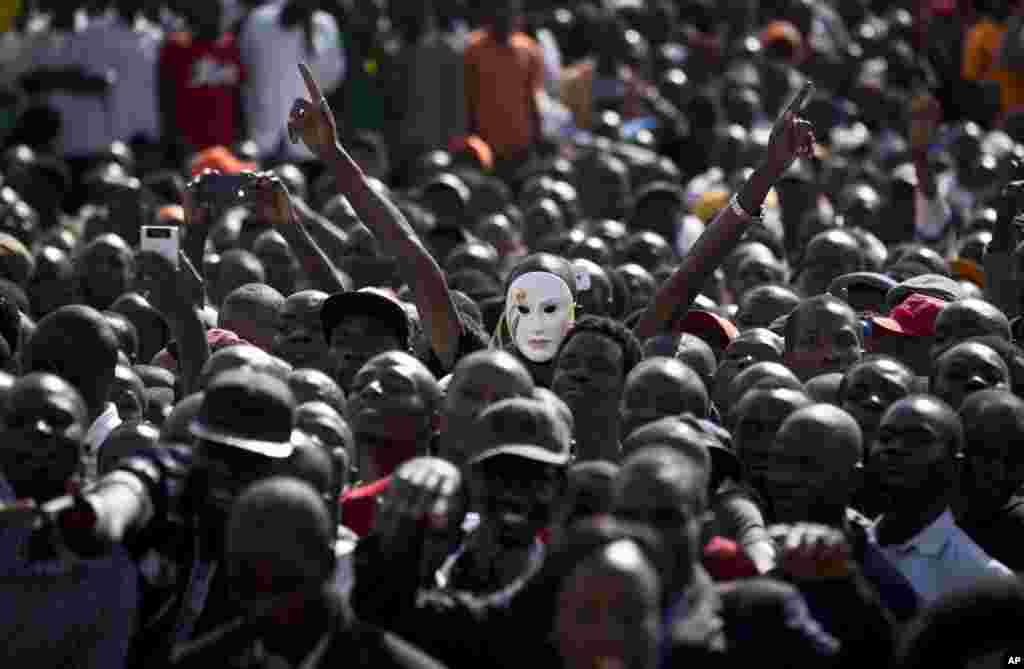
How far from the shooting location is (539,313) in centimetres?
1006

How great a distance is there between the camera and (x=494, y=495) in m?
7.12

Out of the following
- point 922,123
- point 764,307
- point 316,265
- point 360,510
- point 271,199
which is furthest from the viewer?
point 922,123

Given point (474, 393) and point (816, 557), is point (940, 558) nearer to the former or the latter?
point (816, 557)

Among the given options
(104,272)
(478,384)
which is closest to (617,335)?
(478,384)

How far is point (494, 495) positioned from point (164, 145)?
40.6 feet

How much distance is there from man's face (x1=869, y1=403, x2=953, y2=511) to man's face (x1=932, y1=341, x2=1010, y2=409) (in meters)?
1.12

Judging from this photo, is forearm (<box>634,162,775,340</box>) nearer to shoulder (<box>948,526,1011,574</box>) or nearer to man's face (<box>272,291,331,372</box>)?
man's face (<box>272,291,331,372</box>)

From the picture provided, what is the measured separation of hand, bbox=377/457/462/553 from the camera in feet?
22.0

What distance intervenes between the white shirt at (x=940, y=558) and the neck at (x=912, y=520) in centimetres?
1

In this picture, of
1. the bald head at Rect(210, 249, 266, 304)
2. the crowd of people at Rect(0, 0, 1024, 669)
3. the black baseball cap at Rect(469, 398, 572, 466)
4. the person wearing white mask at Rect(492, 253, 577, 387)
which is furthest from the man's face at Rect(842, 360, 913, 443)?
the bald head at Rect(210, 249, 266, 304)

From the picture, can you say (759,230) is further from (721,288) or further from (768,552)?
(768,552)

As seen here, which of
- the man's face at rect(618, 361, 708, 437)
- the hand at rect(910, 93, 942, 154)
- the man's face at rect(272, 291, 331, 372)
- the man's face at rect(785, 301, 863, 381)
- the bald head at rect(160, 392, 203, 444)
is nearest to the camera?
the bald head at rect(160, 392, 203, 444)

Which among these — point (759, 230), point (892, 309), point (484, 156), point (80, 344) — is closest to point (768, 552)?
point (80, 344)

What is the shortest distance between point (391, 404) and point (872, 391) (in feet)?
5.31
